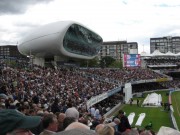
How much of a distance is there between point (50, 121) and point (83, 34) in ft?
202

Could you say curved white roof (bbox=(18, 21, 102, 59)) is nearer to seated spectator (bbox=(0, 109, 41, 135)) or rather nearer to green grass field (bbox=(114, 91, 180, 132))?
green grass field (bbox=(114, 91, 180, 132))

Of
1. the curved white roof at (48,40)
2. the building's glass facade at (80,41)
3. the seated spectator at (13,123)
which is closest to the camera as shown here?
the seated spectator at (13,123)

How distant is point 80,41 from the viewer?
66.1 meters

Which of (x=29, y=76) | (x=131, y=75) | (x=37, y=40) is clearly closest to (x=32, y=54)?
(x=37, y=40)

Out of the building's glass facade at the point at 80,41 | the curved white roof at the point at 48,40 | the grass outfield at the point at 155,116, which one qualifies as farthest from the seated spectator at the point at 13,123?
the building's glass facade at the point at 80,41

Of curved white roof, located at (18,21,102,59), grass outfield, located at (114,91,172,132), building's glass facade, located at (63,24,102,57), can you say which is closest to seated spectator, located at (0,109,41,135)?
grass outfield, located at (114,91,172,132)

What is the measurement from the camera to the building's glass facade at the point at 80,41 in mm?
60344

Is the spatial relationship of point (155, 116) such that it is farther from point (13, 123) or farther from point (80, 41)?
point (13, 123)

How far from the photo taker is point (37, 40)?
61.2 m

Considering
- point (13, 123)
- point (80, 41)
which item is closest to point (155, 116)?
point (80, 41)

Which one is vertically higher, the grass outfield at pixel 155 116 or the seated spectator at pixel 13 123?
the seated spectator at pixel 13 123

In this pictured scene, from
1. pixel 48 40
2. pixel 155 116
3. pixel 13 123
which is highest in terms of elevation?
pixel 48 40

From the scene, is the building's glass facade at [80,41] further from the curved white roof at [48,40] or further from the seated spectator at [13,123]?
the seated spectator at [13,123]

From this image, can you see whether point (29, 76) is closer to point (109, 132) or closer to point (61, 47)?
point (61, 47)
